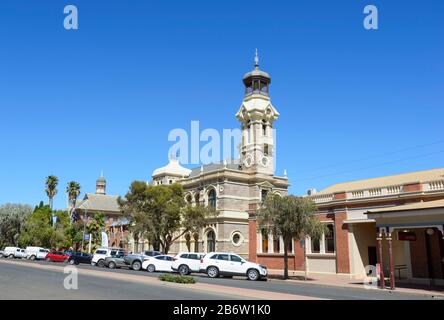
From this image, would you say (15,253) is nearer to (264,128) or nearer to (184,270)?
(264,128)

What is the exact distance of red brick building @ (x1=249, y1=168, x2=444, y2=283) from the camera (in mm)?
22562

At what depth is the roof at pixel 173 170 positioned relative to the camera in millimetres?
73562

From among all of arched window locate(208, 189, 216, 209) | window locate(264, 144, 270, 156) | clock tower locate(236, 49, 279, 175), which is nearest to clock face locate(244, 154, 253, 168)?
clock tower locate(236, 49, 279, 175)

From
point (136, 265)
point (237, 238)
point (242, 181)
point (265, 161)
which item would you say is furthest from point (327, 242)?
point (265, 161)

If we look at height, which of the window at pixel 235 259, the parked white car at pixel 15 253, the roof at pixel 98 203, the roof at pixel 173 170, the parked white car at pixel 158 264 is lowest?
the parked white car at pixel 15 253

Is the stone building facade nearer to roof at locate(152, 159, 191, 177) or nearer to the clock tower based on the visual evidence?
the clock tower

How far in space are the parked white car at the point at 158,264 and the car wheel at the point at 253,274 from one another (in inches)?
286

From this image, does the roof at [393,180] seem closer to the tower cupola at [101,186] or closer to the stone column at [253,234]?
the stone column at [253,234]

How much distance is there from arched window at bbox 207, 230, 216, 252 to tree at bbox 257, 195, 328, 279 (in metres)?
24.6

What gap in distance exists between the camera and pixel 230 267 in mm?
27672

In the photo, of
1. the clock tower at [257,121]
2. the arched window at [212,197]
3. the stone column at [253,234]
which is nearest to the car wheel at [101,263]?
the stone column at [253,234]
